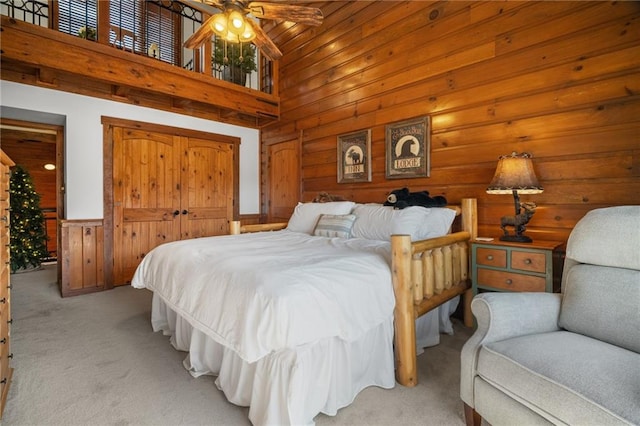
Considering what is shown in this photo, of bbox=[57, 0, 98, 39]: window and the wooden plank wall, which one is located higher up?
bbox=[57, 0, 98, 39]: window

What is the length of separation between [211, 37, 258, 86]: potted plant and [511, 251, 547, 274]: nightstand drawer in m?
4.22

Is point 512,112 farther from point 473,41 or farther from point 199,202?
point 199,202

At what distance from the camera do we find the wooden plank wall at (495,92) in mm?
2049

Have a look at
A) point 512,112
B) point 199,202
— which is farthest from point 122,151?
point 512,112

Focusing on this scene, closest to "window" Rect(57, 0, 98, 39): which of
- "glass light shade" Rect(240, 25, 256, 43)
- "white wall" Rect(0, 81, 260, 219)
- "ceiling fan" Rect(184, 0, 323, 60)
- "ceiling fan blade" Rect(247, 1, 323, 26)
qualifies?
"white wall" Rect(0, 81, 260, 219)

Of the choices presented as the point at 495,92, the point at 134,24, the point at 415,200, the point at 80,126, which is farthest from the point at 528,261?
the point at 134,24

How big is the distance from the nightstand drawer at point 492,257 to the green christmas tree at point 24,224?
6162 mm

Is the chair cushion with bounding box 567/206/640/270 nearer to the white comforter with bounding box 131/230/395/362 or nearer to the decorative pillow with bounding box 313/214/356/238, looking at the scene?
the white comforter with bounding box 131/230/395/362

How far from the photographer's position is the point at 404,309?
5.73ft

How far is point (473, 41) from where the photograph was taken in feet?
8.79

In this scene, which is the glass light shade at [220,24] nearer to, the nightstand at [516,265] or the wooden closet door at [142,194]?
the wooden closet door at [142,194]

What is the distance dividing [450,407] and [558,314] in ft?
2.33

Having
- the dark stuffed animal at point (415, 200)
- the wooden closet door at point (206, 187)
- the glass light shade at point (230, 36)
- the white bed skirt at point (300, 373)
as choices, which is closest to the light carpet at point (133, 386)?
the white bed skirt at point (300, 373)

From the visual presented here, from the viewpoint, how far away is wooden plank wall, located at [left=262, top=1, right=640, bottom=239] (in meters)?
2.05
